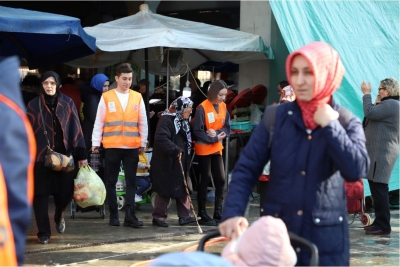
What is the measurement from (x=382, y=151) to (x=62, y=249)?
4.13 meters

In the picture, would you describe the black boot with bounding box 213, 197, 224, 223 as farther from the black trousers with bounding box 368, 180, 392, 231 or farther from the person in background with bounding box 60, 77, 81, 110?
the person in background with bounding box 60, 77, 81, 110

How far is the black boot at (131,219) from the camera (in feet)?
29.2

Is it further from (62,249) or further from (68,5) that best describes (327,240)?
(68,5)

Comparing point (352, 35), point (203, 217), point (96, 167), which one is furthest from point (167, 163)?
point (352, 35)

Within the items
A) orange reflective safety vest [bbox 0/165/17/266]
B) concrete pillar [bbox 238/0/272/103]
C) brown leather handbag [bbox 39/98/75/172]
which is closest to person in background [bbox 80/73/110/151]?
brown leather handbag [bbox 39/98/75/172]

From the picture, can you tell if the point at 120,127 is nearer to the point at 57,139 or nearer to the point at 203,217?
the point at 57,139

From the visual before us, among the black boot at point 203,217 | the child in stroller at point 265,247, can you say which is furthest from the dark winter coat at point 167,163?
the child in stroller at point 265,247

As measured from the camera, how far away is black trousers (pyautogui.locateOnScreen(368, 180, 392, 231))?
352 inches

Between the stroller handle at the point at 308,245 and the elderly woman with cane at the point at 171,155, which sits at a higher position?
the elderly woman with cane at the point at 171,155

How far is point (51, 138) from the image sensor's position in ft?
25.4

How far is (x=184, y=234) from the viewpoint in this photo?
8.75 m

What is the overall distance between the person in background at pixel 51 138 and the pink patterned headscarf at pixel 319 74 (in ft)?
15.2

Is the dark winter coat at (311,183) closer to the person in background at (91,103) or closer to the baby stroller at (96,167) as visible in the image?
the baby stroller at (96,167)

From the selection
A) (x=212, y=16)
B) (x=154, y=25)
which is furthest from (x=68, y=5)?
(x=154, y=25)
